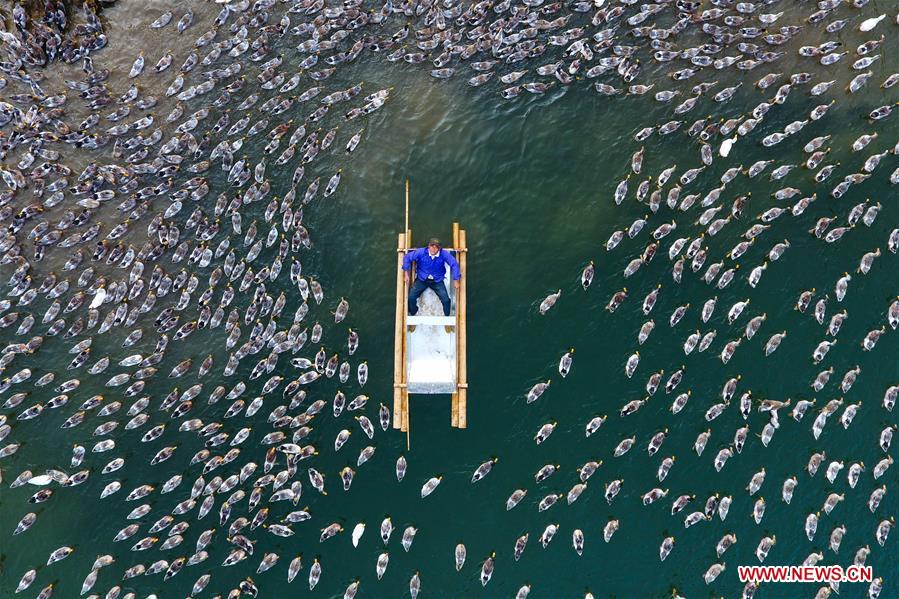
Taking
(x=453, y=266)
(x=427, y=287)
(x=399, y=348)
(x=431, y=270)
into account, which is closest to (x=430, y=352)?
(x=399, y=348)

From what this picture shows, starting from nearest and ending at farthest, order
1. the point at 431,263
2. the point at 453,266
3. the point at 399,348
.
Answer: the point at 431,263 < the point at 453,266 < the point at 399,348

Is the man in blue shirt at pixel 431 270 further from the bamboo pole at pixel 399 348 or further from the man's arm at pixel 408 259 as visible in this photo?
the bamboo pole at pixel 399 348

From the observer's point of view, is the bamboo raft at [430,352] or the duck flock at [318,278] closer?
the bamboo raft at [430,352]

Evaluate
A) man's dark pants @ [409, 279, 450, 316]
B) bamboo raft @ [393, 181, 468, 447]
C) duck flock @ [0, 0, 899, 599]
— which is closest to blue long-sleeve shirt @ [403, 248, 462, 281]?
man's dark pants @ [409, 279, 450, 316]

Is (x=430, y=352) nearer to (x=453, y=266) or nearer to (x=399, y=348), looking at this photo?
(x=399, y=348)

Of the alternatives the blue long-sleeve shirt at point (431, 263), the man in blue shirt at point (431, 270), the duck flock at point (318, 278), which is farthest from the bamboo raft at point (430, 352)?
the duck flock at point (318, 278)


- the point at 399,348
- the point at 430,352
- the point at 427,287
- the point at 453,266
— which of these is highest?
the point at 453,266

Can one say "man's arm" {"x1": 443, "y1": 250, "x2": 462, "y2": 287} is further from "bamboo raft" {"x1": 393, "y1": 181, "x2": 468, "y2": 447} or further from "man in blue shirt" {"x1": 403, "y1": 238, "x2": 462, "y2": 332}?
"bamboo raft" {"x1": 393, "y1": 181, "x2": 468, "y2": 447}
